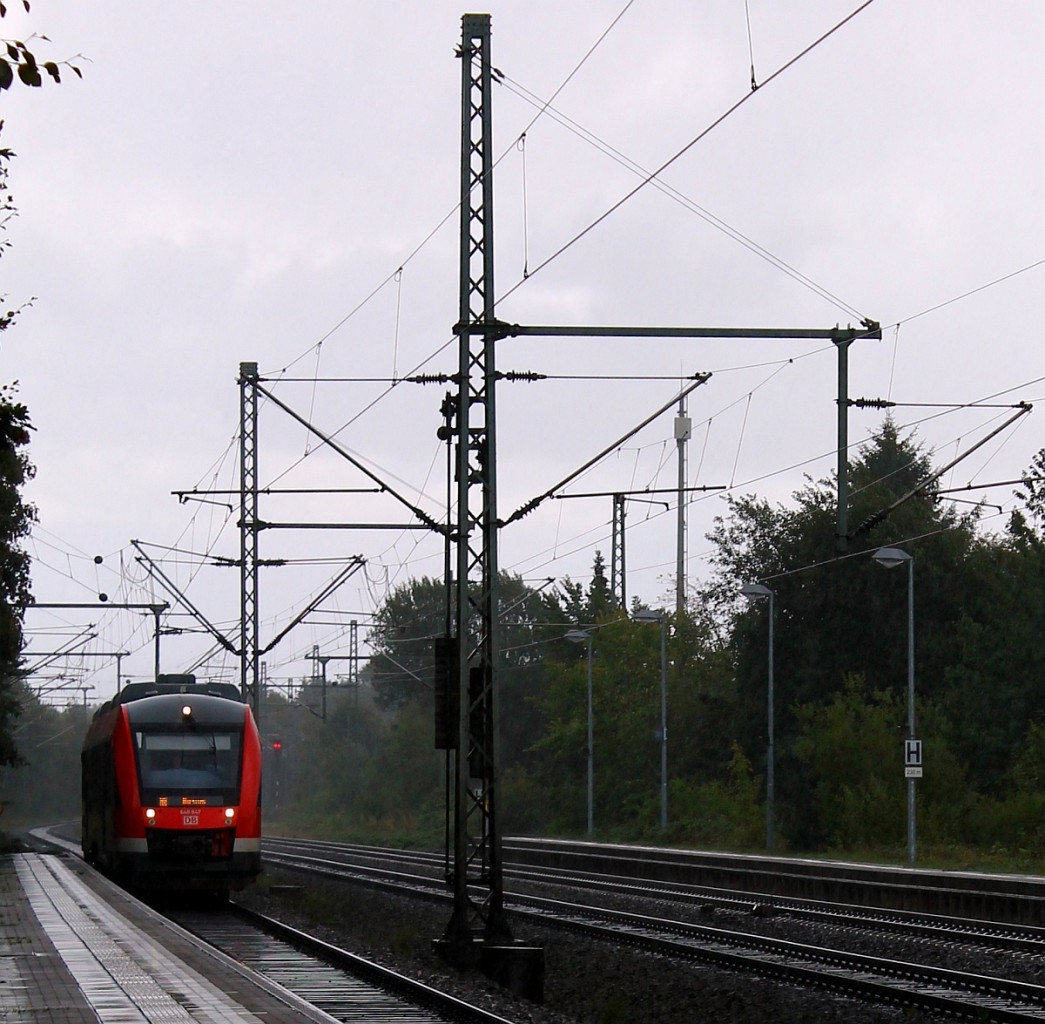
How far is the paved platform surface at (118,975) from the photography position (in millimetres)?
13492

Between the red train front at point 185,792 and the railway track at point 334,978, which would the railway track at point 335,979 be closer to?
the railway track at point 334,978

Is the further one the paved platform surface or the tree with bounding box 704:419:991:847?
the tree with bounding box 704:419:991:847

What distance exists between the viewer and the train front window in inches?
1112

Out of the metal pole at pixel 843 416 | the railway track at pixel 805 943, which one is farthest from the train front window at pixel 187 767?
the metal pole at pixel 843 416

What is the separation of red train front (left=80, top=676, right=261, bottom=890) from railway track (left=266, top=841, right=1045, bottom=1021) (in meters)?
4.65

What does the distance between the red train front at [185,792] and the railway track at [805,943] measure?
465 centimetres

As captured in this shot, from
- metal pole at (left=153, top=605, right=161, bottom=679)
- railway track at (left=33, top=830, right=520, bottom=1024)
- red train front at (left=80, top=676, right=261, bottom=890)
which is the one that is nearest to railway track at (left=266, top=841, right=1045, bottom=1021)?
railway track at (left=33, top=830, right=520, bottom=1024)

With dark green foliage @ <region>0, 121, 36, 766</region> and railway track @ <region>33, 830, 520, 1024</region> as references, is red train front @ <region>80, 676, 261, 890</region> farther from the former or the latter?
dark green foliage @ <region>0, 121, 36, 766</region>

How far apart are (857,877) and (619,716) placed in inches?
1282

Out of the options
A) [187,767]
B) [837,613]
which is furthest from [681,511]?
[187,767]

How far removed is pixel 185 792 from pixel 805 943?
411 inches

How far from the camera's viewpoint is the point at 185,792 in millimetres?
28266

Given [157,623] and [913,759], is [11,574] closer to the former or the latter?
[157,623]

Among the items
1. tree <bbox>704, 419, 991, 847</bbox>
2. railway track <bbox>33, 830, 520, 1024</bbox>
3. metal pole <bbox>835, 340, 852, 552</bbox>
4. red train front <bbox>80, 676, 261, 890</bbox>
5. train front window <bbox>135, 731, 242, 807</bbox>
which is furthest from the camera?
tree <bbox>704, 419, 991, 847</bbox>
